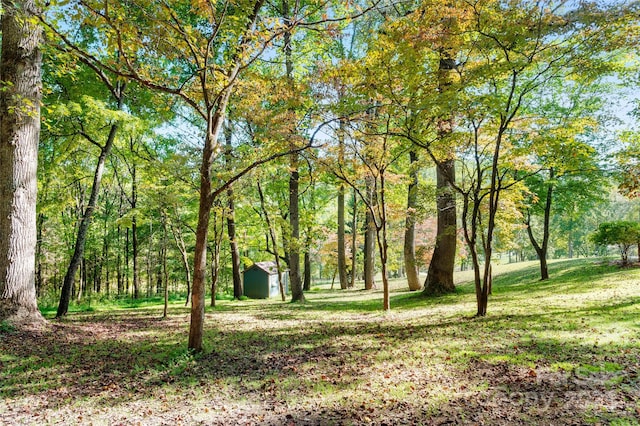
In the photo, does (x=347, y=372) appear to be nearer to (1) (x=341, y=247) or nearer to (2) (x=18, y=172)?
(2) (x=18, y=172)

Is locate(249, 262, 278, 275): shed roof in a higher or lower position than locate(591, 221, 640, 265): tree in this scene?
lower

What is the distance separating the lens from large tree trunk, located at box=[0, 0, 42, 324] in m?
5.65

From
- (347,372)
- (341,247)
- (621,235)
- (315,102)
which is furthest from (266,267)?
(621,235)

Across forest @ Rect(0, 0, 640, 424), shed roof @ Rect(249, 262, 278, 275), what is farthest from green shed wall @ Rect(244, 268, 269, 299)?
forest @ Rect(0, 0, 640, 424)

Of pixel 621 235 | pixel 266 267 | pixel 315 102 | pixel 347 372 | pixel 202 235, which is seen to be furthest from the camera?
pixel 266 267

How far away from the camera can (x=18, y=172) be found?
5832 mm

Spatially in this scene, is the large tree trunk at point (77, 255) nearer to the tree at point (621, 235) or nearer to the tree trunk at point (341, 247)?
the tree trunk at point (341, 247)

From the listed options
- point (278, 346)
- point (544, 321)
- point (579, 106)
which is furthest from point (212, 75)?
point (579, 106)

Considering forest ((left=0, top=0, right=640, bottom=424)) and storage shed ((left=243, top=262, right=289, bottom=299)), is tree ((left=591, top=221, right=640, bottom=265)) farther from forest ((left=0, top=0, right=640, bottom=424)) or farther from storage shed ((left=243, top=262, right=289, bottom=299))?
storage shed ((left=243, top=262, right=289, bottom=299))

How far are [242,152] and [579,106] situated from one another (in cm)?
1147

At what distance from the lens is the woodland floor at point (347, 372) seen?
3.11 meters

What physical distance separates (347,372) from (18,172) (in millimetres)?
6217

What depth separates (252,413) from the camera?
324cm

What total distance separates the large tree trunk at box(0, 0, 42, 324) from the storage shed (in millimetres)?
11353
